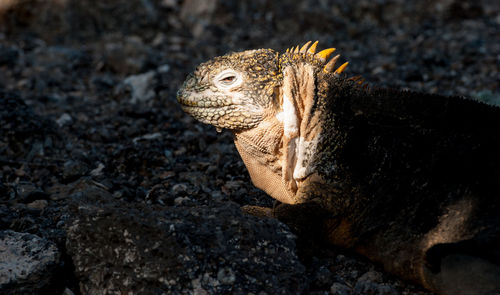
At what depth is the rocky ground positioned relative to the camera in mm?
2848

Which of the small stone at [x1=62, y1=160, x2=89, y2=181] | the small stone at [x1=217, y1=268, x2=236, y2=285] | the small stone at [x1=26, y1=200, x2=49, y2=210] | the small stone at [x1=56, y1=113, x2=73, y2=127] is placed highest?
the small stone at [x1=217, y1=268, x2=236, y2=285]

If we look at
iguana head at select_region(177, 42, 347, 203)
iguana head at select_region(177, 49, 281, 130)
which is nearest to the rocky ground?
iguana head at select_region(177, 42, 347, 203)

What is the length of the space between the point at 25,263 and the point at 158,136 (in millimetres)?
2751

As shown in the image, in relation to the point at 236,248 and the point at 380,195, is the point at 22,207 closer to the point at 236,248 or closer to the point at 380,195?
the point at 236,248

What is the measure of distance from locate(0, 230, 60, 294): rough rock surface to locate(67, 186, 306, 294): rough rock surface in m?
0.18

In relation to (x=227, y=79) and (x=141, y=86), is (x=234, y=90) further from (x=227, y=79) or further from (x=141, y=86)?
(x=141, y=86)

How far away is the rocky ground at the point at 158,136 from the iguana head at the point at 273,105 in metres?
0.44

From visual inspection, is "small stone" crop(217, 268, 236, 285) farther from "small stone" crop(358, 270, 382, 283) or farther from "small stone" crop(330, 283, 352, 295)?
"small stone" crop(358, 270, 382, 283)

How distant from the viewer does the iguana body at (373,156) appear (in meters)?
2.97

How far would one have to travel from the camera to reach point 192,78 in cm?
360

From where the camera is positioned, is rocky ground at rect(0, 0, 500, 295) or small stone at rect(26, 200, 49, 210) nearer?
rocky ground at rect(0, 0, 500, 295)

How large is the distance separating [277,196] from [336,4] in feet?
27.3

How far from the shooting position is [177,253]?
277 centimetres

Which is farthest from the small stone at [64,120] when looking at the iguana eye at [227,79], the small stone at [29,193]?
the iguana eye at [227,79]
